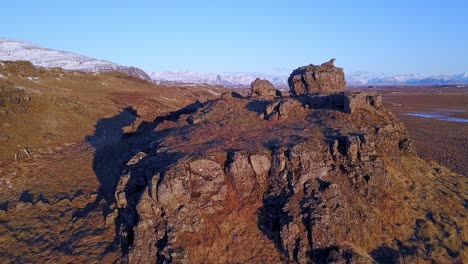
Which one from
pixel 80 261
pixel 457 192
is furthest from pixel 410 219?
pixel 80 261

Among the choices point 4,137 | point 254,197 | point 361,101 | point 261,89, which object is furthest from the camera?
point 261,89

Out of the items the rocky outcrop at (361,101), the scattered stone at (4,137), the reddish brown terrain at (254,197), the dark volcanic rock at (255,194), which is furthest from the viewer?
the scattered stone at (4,137)

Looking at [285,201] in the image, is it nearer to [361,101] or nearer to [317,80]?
[361,101]

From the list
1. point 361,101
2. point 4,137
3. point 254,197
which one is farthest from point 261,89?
point 4,137

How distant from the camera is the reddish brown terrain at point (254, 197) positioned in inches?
563

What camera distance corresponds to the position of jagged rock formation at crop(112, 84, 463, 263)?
14.1 m

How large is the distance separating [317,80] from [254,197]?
14.8 metres

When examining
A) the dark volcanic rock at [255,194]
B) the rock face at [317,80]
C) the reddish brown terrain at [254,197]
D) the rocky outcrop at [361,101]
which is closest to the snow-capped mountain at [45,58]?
the rock face at [317,80]

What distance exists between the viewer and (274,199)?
1567cm

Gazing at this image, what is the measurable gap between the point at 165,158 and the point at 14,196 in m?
11.3

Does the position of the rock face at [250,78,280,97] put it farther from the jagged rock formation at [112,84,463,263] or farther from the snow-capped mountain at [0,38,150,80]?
the snow-capped mountain at [0,38,150,80]

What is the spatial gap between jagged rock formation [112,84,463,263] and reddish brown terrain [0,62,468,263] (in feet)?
0.18

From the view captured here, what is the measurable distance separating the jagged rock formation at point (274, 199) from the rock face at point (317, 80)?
7943 millimetres

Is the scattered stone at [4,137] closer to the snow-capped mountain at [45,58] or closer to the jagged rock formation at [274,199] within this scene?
the jagged rock formation at [274,199]
